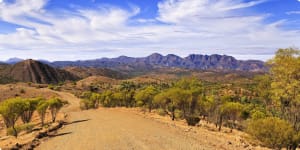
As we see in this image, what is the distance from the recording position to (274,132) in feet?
92.8

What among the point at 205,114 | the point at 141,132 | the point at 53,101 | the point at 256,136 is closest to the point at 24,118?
the point at 53,101

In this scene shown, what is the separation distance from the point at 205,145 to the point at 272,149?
22.7 feet

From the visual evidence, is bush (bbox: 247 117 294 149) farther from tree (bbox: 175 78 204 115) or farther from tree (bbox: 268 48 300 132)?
tree (bbox: 175 78 204 115)

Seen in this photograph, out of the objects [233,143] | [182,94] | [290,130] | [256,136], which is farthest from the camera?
[182,94]

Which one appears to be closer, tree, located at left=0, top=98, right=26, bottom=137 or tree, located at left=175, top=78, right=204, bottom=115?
tree, located at left=0, top=98, right=26, bottom=137

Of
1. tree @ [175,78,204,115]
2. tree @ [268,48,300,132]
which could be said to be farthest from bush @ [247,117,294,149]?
tree @ [175,78,204,115]

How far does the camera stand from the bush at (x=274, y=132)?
27.7 meters

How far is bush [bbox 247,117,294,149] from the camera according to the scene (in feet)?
90.8

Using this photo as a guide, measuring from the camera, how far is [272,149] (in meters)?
30.7

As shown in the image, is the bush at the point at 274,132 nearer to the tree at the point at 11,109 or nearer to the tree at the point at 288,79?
the tree at the point at 288,79

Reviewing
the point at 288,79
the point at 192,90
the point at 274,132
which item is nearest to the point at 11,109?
the point at 192,90

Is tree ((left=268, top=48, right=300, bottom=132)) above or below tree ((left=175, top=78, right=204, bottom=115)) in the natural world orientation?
above

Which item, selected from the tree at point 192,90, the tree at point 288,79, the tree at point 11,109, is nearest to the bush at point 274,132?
the tree at point 288,79

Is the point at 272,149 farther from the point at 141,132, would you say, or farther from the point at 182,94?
the point at 182,94
